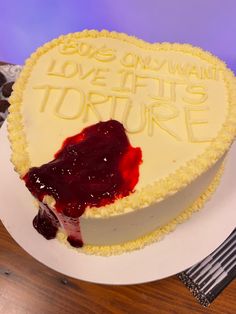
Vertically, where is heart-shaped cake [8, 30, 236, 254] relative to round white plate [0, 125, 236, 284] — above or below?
above

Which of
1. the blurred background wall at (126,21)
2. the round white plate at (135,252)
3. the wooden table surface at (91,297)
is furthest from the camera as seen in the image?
the blurred background wall at (126,21)

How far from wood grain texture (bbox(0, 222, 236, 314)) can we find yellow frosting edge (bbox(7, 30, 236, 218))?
0.47 m

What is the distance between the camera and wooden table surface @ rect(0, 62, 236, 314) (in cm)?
146

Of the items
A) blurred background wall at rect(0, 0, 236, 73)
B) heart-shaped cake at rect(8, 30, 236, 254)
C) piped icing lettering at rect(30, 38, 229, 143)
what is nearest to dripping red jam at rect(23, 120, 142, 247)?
heart-shaped cake at rect(8, 30, 236, 254)

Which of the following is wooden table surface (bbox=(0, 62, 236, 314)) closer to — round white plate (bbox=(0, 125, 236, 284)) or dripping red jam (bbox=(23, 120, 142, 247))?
round white plate (bbox=(0, 125, 236, 284))

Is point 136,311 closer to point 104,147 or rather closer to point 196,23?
point 104,147

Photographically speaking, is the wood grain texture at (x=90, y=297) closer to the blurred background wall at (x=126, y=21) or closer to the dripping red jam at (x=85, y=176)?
the dripping red jam at (x=85, y=176)

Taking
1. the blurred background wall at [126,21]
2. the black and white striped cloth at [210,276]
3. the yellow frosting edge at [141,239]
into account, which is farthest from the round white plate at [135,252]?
the blurred background wall at [126,21]

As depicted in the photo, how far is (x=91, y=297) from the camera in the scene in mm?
1484

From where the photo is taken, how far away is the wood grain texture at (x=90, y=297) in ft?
4.78

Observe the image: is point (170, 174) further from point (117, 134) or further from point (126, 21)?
point (126, 21)

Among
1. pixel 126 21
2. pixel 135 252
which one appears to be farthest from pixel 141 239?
pixel 126 21

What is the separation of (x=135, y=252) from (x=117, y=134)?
1.37 feet

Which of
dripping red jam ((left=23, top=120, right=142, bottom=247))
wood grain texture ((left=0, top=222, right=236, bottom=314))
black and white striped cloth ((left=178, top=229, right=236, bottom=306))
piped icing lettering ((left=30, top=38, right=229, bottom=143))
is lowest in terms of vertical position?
wood grain texture ((left=0, top=222, right=236, bottom=314))
